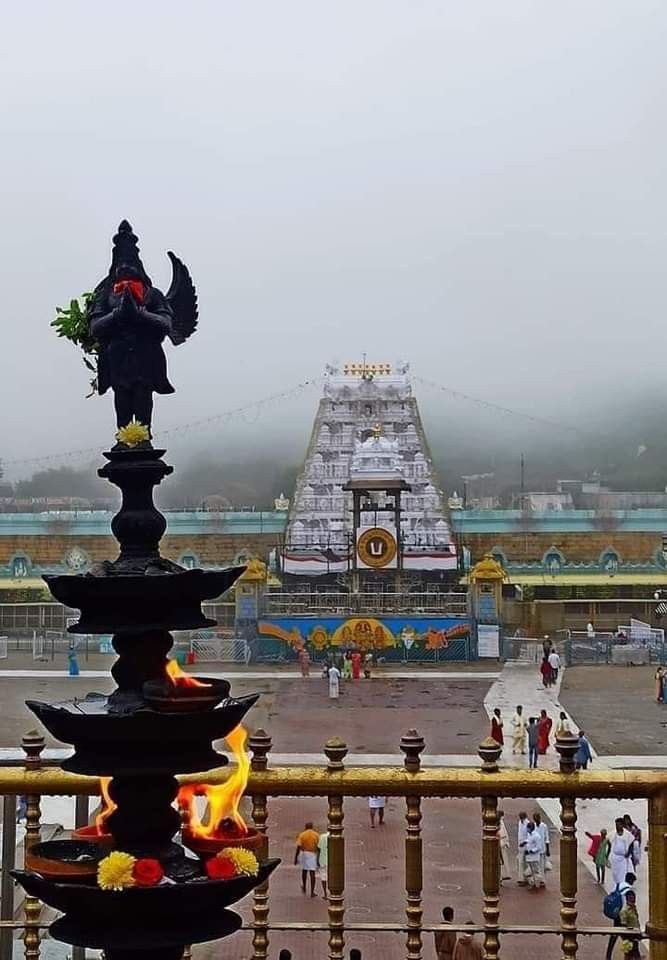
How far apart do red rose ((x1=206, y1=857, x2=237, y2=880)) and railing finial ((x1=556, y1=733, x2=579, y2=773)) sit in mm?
1052

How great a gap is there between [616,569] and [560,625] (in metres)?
8.47

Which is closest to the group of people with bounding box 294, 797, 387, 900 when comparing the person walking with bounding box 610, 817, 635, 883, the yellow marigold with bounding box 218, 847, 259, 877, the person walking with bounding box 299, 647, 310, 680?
the person walking with bounding box 610, 817, 635, 883

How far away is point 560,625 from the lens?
35.5 metres

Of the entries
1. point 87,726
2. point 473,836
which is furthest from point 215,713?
point 473,836

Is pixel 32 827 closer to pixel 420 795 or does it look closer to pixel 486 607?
pixel 420 795

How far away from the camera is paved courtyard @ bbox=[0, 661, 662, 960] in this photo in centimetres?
907

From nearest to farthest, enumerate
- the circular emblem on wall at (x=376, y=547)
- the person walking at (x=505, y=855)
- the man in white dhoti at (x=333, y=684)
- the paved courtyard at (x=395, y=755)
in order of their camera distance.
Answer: the paved courtyard at (x=395, y=755) < the person walking at (x=505, y=855) < the man in white dhoti at (x=333, y=684) < the circular emblem on wall at (x=376, y=547)

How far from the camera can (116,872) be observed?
274cm

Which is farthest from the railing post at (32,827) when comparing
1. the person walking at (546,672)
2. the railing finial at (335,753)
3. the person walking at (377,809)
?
the person walking at (546,672)

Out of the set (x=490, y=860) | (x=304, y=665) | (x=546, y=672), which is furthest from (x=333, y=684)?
(x=490, y=860)

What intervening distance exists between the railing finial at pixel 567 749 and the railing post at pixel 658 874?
31 cm

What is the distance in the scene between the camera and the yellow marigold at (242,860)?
9.54ft

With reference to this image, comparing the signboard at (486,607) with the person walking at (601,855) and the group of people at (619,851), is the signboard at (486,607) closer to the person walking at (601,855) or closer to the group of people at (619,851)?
the group of people at (619,851)

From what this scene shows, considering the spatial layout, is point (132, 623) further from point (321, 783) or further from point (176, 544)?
point (176, 544)
